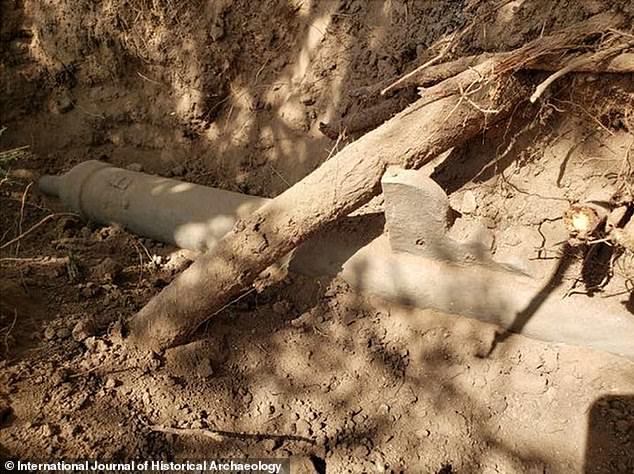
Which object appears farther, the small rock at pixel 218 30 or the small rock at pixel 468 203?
the small rock at pixel 218 30

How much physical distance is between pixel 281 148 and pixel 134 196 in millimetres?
Answer: 987

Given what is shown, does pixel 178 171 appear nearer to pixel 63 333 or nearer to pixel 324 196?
pixel 63 333

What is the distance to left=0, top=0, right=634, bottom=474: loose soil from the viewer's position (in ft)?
7.73

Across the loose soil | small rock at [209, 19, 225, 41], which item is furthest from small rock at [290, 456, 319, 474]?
small rock at [209, 19, 225, 41]

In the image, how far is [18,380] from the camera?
8.05ft

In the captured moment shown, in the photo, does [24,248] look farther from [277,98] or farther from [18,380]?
[277,98]

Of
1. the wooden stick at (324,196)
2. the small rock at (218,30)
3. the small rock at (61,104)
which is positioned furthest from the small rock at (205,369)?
the small rock at (61,104)

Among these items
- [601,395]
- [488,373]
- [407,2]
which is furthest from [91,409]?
[407,2]

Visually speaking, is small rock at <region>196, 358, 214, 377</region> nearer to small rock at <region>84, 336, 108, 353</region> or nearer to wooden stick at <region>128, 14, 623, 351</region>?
wooden stick at <region>128, 14, 623, 351</region>

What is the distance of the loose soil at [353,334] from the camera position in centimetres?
236

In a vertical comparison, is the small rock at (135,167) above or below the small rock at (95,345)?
above

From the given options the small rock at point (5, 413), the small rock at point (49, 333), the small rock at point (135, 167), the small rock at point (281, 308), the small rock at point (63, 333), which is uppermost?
the small rock at point (135, 167)

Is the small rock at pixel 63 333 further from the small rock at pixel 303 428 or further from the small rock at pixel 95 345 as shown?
the small rock at pixel 303 428

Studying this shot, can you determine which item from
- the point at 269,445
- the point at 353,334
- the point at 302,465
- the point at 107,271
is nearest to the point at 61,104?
the point at 107,271
